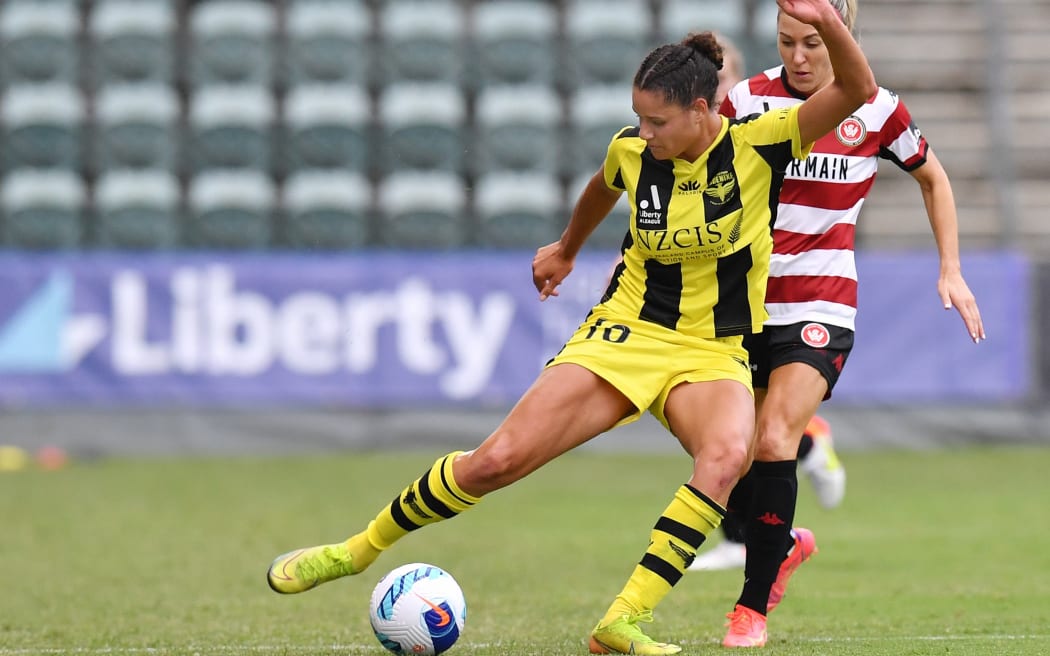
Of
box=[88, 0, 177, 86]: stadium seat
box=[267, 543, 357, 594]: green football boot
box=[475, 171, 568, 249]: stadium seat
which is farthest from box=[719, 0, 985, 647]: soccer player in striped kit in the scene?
box=[88, 0, 177, 86]: stadium seat

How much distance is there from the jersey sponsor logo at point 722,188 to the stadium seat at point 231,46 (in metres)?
9.50

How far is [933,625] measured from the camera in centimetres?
514

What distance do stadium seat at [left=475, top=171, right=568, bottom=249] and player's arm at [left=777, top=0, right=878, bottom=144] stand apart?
8003 mm

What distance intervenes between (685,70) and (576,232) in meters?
0.81

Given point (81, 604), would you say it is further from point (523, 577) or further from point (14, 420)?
point (14, 420)

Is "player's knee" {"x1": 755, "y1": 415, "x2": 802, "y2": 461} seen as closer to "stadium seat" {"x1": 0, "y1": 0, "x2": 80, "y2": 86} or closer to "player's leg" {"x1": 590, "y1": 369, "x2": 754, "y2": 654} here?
Result: "player's leg" {"x1": 590, "y1": 369, "x2": 754, "y2": 654}

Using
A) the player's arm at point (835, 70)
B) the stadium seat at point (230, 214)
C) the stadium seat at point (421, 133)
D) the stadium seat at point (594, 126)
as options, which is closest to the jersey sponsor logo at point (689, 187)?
the player's arm at point (835, 70)

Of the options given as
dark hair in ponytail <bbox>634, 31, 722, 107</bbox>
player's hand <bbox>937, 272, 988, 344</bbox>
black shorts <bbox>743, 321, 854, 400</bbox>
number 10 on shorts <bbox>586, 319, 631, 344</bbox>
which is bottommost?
black shorts <bbox>743, 321, 854, 400</bbox>

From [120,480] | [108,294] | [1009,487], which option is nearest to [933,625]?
[1009,487]

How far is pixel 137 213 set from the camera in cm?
1255

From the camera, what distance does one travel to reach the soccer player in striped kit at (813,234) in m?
4.94

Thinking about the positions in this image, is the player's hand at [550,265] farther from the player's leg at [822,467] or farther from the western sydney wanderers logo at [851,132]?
the player's leg at [822,467]

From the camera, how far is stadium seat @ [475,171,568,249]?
12.7m

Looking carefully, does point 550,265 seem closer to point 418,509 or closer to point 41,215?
point 418,509
